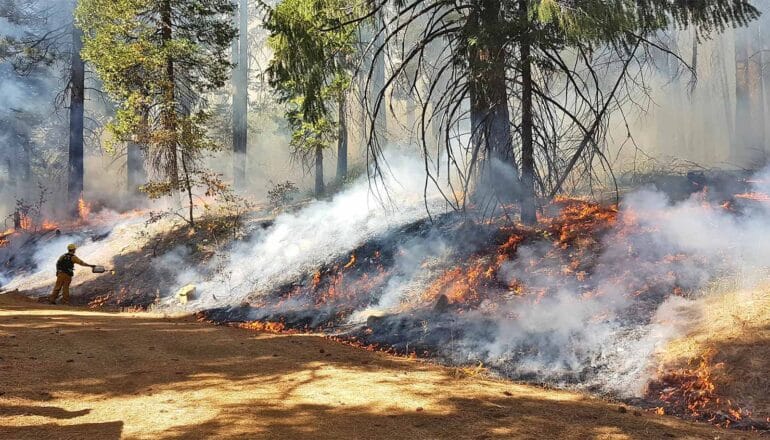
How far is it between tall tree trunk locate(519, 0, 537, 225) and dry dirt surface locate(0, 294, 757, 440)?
481 centimetres

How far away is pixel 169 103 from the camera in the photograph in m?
15.4

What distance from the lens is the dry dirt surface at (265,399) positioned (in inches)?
167

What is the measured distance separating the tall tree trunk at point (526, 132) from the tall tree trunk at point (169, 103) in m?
11.1

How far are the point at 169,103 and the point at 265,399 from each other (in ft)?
42.9

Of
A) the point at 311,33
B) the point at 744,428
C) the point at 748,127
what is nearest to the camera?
the point at 744,428

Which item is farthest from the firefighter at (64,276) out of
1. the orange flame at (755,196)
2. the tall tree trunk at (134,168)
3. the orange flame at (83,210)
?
the orange flame at (755,196)

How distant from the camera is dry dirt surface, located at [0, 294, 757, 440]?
13.9 feet

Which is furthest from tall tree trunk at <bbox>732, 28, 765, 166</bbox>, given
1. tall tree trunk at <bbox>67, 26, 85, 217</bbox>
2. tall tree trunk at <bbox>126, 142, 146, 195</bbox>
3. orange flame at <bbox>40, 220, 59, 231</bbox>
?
orange flame at <bbox>40, 220, 59, 231</bbox>

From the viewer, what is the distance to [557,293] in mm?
8445

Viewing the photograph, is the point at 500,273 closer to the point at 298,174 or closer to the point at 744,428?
the point at 744,428

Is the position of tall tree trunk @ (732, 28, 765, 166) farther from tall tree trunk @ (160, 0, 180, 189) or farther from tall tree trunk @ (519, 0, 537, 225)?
tall tree trunk @ (160, 0, 180, 189)

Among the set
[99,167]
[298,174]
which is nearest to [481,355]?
[298,174]

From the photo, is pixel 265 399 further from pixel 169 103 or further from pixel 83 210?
pixel 83 210

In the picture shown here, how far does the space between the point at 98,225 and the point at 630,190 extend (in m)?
21.3
